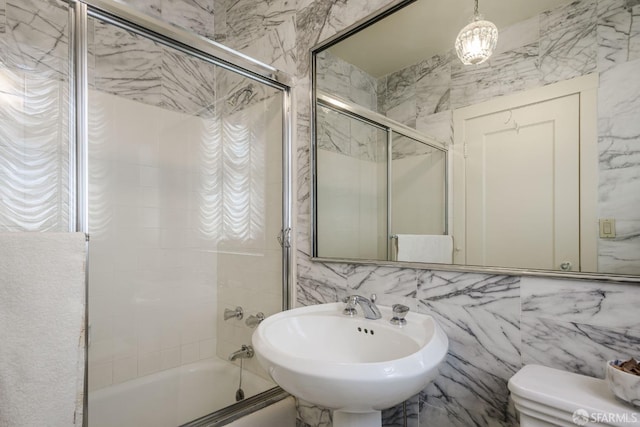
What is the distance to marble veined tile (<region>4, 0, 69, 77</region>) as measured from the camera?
147 cm

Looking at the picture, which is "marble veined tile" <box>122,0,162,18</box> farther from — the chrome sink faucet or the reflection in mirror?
the chrome sink faucet

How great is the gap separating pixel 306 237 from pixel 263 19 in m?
1.30

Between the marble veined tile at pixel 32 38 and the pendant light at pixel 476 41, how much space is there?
1.62 m

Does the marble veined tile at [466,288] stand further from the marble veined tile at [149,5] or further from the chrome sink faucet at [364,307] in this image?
the marble veined tile at [149,5]

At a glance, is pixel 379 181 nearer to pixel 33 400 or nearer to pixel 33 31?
pixel 33 400

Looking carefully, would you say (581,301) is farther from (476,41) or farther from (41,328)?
(41,328)

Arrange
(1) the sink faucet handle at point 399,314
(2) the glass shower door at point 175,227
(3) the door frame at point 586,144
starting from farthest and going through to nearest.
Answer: (2) the glass shower door at point 175,227, (1) the sink faucet handle at point 399,314, (3) the door frame at point 586,144

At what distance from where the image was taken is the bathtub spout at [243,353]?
179 cm

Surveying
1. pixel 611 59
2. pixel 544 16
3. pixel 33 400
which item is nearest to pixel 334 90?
pixel 544 16

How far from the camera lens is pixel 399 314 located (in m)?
1.11

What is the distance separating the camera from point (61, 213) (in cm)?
136

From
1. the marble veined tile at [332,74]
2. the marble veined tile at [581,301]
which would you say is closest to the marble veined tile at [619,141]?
the marble veined tile at [581,301]

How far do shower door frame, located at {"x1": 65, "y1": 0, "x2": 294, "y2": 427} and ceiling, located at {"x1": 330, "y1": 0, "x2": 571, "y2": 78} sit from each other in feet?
1.47

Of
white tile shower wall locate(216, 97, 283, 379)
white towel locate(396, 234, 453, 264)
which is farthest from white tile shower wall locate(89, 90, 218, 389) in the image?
white towel locate(396, 234, 453, 264)
